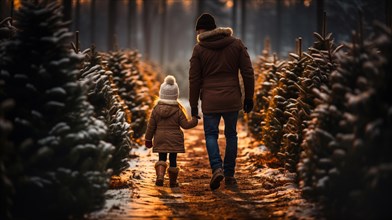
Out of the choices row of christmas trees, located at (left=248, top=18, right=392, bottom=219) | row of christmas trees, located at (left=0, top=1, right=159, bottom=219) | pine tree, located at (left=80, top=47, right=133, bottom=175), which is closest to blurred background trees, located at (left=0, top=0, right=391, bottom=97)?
row of christmas trees, located at (left=248, top=18, right=392, bottom=219)

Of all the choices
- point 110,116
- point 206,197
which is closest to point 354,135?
point 206,197

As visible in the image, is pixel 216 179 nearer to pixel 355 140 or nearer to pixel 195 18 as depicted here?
pixel 355 140

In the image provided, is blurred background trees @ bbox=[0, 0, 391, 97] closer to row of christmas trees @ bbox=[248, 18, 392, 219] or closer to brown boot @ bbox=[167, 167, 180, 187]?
row of christmas trees @ bbox=[248, 18, 392, 219]

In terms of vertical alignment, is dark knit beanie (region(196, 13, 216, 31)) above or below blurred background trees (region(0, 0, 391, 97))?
below

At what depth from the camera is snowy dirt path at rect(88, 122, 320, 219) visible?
646cm

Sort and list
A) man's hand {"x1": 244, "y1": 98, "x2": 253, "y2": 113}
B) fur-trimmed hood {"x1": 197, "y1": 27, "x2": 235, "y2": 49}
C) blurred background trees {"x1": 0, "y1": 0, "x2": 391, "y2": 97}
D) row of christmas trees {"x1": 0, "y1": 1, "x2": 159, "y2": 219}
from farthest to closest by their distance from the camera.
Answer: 1. blurred background trees {"x1": 0, "y1": 0, "x2": 391, "y2": 97}
2. man's hand {"x1": 244, "y1": 98, "x2": 253, "y2": 113}
3. fur-trimmed hood {"x1": 197, "y1": 27, "x2": 235, "y2": 49}
4. row of christmas trees {"x1": 0, "y1": 1, "x2": 159, "y2": 219}

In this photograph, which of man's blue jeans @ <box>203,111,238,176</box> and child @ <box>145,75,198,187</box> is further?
child @ <box>145,75,198,187</box>

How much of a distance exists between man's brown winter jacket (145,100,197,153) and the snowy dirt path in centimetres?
58

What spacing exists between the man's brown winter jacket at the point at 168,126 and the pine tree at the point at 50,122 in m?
2.19

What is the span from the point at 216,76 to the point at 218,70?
101mm

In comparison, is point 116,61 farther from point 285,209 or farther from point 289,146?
point 285,209

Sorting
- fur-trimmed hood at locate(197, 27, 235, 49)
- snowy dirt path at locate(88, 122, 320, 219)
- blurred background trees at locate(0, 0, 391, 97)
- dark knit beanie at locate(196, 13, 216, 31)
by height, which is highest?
blurred background trees at locate(0, 0, 391, 97)

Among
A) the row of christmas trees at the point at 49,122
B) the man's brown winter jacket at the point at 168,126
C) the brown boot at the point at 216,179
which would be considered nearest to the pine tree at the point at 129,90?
the man's brown winter jacket at the point at 168,126

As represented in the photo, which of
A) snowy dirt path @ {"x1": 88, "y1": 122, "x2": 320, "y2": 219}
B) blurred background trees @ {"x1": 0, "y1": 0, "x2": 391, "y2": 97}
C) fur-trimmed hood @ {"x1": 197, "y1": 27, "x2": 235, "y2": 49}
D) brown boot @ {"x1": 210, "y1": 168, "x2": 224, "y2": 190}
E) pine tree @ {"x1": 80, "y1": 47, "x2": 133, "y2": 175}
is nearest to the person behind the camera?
snowy dirt path @ {"x1": 88, "y1": 122, "x2": 320, "y2": 219}
